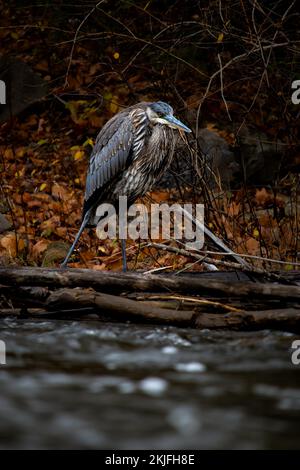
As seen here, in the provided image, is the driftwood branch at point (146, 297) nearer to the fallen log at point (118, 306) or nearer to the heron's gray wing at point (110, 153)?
the fallen log at point (118, 306)

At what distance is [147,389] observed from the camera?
9.50 feet

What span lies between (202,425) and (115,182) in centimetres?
399

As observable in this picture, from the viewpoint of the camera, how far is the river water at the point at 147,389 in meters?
2.41

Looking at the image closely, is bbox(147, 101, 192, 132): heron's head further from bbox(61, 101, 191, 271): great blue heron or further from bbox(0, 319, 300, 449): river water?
bbox(0, 319, 300, 449): river water

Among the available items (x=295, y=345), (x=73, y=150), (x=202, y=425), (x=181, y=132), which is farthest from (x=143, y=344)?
(x=73, y=150)

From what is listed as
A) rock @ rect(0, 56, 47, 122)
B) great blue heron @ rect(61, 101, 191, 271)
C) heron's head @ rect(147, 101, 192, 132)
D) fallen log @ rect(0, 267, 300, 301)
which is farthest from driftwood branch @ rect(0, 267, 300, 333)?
rock @ rect(0, 56, 47, 122)

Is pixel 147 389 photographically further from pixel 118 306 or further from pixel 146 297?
pixel 146 297

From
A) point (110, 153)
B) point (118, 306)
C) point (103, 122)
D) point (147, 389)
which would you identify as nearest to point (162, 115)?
point (110, 153)

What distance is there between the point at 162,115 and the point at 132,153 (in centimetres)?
41

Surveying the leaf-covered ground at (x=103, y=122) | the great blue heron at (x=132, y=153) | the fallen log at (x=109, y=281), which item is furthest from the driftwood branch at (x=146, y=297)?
the great blue heron at (x=132, y=153)

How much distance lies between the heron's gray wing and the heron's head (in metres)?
0.20

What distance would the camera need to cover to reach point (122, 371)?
320 cm

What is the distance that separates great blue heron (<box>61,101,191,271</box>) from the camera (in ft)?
20.1

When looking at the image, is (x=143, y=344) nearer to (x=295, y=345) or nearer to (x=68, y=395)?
(x=295, y=345)
